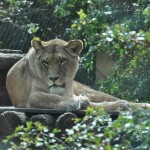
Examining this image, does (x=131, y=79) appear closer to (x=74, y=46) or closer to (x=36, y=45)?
(x=74, y=46)

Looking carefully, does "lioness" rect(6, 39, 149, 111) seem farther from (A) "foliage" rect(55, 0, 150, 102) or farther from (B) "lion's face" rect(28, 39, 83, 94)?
(A) "foliage" rect(55, 0, 150, 102)

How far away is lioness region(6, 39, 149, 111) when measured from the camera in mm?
5449

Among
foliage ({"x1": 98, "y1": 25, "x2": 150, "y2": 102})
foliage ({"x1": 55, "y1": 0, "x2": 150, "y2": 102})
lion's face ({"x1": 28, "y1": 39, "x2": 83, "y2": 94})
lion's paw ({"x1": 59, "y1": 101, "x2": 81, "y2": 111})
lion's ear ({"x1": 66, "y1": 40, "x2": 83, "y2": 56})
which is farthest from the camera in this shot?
foliage ({"x1": 98, "y1": 25, "x2": 150, "y2": 102})

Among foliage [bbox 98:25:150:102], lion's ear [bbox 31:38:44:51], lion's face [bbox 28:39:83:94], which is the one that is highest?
lion's ear [bbox 31:38:44:51]

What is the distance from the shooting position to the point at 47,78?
18.3ft

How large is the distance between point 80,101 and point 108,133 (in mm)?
2510

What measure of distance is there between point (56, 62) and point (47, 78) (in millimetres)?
146

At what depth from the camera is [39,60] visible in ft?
18.6

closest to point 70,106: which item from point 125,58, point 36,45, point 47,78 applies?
point 47,78

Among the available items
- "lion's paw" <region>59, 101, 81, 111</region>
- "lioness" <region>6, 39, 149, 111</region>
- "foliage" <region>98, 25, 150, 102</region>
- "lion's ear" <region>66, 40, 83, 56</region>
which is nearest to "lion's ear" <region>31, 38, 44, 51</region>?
"lioness" <region>6, 39, 149, 111</region>

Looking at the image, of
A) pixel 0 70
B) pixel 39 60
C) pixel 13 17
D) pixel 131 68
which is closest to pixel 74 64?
pixel 39 60

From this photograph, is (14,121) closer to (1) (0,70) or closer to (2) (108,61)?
(1) (0,70)

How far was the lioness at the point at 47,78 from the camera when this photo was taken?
5449 millimetres

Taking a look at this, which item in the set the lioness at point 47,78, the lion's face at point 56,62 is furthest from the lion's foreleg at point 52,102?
the lion's face at point 56,62
